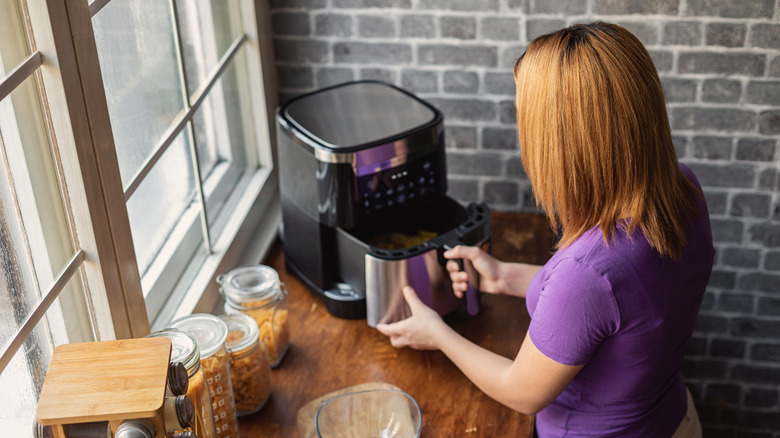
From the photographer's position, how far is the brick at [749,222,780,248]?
2143 millimetres

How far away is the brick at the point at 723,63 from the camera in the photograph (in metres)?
1.95

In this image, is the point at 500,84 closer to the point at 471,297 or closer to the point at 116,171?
the point at 471,297

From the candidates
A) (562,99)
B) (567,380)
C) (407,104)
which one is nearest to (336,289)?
(407,104)

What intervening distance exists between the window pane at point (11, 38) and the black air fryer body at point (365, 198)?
2.06ft

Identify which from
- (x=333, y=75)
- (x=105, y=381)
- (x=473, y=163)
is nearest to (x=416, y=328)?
(x=105, y=381)

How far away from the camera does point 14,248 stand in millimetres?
1084

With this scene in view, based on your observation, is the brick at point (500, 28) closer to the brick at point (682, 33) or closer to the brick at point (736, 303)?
the brick at point (682, 33)

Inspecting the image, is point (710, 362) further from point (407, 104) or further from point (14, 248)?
point (14, 248)

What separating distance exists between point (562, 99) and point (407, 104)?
60cm

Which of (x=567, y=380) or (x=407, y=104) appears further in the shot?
(x=407, y=104)

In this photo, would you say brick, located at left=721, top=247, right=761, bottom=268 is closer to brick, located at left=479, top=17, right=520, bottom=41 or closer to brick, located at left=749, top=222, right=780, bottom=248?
brick, located at left=749, top=222, right=780, bottom=248

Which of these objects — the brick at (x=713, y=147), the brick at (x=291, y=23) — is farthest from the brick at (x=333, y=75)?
the brick at (x=713, y=147)

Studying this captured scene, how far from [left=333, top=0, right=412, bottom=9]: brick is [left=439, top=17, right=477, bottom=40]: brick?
0.10 m

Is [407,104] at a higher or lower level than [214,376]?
higher
